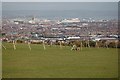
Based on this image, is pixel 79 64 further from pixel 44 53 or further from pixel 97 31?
pixel 97 31

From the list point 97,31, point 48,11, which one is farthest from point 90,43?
point 48,11

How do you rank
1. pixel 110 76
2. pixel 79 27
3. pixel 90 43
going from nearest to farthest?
pixel 110 76, pixel 90 43, pixel 79 27

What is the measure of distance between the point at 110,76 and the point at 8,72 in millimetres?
3570

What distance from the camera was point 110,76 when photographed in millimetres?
13508

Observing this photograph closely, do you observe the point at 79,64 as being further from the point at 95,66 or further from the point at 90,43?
the point at 90,43

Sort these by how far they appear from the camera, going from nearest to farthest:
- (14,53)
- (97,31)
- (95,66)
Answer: (95,66), (14,53), (97,31)

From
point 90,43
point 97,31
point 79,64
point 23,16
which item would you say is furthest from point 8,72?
point 23,16

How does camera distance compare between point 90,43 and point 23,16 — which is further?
point 23,16

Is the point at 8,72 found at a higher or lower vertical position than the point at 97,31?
lower

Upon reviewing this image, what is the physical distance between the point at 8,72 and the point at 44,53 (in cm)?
598

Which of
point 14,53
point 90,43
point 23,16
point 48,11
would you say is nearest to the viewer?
point 14,53

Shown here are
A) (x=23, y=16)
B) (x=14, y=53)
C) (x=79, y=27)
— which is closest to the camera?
(x=14, y=53)

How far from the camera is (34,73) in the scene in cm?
1388

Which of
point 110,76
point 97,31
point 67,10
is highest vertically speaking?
point 67,10
